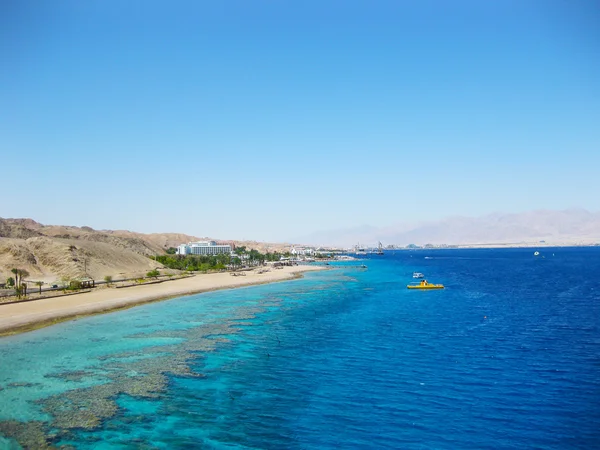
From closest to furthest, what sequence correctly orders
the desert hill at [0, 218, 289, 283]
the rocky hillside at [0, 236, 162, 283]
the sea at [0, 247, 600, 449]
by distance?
the sea at [0, 247, 600, 449] < the rocky hillside at [0, 236, 162, 283] < the desert hill at [0, 218, 289, 283]

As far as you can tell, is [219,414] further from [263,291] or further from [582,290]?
[582,290]

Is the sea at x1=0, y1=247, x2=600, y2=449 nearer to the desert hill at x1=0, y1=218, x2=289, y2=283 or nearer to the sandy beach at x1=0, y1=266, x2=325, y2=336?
the sandy beach at x1=0, y1=266, x2=325, y2=336

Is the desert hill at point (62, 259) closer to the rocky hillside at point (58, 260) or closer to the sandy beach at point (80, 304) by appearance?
the rocky hillside at point (58, 260)

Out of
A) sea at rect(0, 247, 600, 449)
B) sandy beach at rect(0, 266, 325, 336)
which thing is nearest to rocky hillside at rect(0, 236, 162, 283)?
sandy beach at rect(0, 266, 325, 336)

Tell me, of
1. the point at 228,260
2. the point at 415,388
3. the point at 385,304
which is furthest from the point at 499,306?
the point at 228,260

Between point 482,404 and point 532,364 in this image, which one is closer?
point 482,404

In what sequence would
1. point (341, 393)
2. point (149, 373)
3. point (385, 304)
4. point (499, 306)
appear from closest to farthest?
point (341, 393), point (149, 373), point (499, 306), point (385, 304)

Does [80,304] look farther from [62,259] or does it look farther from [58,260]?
[58,260]

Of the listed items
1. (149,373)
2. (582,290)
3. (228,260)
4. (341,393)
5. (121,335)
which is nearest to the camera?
(341,393)

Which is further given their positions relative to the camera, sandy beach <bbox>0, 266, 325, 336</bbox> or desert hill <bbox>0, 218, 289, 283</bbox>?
desert hill <bbox>0, 218, 289, 283</bbox>
